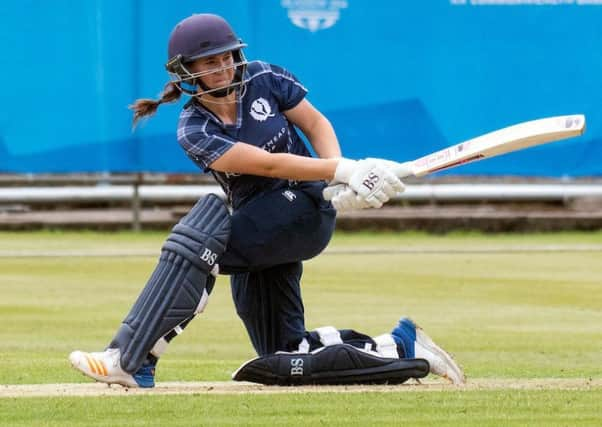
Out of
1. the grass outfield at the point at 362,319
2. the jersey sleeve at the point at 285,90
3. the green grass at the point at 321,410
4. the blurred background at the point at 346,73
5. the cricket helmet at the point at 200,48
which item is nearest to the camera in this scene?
the green grass at the point at 321,410

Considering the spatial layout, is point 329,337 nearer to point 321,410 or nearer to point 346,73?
point 321,410

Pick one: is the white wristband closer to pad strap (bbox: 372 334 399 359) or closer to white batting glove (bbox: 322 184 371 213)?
white batting glove (bbox: 322 184 371 213)

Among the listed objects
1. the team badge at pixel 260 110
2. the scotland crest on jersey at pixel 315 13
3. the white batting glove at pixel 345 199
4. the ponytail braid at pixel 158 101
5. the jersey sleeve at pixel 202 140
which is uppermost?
the scotland crest on jersey at pixel 315 13

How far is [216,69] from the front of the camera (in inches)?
231

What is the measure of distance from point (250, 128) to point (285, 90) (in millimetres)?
275

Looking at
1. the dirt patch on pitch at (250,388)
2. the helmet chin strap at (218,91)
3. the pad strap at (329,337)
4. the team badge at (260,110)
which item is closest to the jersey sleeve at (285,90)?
the team badge at (260,110)

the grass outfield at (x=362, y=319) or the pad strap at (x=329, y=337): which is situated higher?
the pad strap at (x=329, y=337)

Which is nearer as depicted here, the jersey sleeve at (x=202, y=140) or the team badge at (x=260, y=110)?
the jersey sleeve at (x=202, y=140)

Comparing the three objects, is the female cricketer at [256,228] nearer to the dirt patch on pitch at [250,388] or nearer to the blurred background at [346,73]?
the dirt patch on pitch at [250,388]

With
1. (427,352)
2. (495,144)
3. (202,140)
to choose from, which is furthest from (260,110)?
(427,352)

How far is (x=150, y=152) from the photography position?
1541 cm

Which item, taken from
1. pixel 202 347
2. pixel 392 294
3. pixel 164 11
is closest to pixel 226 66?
pixel 202 347

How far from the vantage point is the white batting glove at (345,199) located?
5660 millimetres

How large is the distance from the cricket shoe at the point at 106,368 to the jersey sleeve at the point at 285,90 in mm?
1212
